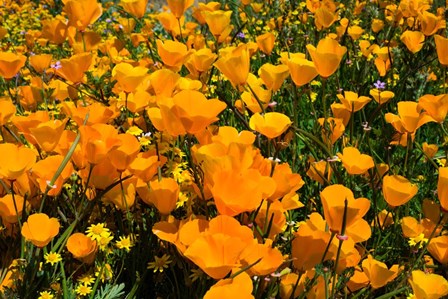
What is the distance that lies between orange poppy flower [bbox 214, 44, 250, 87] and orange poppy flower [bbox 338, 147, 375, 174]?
1.26ft

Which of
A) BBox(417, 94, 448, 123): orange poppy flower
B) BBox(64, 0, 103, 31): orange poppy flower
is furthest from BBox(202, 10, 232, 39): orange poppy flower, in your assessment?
BBox(417, 94, 448, 123): orange poppy flower

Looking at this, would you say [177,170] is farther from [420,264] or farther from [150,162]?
[420,264]

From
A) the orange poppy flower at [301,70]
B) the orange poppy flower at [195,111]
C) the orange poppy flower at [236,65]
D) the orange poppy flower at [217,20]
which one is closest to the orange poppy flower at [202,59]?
the orange poppy flower at [236,65]

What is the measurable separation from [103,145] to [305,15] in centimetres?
240

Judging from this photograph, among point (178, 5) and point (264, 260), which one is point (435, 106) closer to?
point (264, 260)

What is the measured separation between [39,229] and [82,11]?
1.14 m

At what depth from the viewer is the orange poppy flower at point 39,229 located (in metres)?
1.05

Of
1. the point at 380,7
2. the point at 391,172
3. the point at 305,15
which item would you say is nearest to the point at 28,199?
the point at 391,172

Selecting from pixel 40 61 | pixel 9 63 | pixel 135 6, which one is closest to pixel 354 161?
pixel 9 63

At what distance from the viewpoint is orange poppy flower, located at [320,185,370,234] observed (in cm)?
100

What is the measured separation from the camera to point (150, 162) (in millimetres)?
1203

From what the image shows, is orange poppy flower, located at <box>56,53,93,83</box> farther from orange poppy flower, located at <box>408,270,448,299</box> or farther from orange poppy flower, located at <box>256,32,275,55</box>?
orange poppy flower, located at <box>408,270,448,299</box>

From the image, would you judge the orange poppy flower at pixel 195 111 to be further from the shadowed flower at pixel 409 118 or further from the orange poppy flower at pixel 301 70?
the shadowed flower at pixel 409 118

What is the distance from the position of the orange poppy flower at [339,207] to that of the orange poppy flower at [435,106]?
55 centimetres
